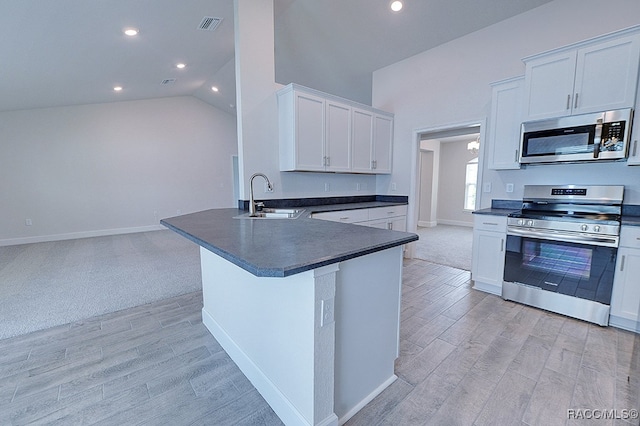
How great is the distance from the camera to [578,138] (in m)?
2.48

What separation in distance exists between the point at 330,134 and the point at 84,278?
369 cm

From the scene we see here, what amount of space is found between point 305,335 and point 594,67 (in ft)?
10.7

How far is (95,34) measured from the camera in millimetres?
3047

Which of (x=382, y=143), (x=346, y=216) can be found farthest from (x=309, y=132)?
(x=382, y=143)

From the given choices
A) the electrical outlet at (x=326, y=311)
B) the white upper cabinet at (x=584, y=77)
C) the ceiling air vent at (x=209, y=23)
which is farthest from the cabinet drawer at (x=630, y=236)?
the ceiling air vent at (x=209, y=23)

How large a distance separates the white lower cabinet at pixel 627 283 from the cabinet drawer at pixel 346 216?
7.96 ft

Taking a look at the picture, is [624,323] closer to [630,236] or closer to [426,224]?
[630,236]

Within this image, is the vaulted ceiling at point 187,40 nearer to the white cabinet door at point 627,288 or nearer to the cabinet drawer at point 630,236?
the cabinet drawer at point 630,236

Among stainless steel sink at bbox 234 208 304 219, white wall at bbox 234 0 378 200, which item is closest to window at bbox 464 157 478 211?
white wall at bbox 234 0 378 200

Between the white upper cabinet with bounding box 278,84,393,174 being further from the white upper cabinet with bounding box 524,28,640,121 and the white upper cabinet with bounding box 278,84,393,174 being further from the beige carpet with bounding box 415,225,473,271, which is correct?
the white upper cabinet with bounding box 524,28,640,121

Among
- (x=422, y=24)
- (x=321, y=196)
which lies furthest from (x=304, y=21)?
(x=321, y=196)

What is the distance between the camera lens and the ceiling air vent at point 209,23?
3.31 m

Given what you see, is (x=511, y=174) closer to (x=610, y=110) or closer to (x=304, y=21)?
(x=610, y=110)

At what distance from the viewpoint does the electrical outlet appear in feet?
3.75
